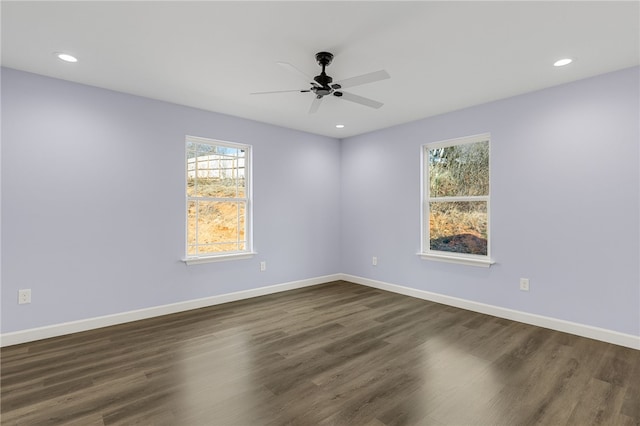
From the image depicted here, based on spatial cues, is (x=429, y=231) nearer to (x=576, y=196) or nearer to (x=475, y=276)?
(x=475, y=276)

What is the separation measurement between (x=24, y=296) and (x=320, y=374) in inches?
114

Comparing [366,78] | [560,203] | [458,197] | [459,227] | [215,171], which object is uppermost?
[366,78]

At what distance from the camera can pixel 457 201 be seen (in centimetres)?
423

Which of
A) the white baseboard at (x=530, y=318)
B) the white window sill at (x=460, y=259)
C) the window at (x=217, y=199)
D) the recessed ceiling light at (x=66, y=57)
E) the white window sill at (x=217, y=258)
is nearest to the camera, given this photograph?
the recessed ceiling light at (x=66, y=57)

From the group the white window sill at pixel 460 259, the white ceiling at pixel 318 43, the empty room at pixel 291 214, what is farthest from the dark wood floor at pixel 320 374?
the white ceiling at pixel 318 43

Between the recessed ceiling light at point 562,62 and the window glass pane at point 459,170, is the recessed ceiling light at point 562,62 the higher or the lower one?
the higher one

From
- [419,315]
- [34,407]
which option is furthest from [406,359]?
[34,407]

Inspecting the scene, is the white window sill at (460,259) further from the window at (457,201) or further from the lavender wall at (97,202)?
the lavender wall at (97,202)

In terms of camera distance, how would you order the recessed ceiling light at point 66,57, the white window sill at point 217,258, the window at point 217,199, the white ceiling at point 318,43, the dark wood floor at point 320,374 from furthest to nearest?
the window at point 217,199 → the white window sill at point 217,258 → the recessed ceiling light at point 66,57 → the white ceiling at point 318,43 → the dark wood floor at point 320,374

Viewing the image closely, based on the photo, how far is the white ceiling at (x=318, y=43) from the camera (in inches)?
81.0

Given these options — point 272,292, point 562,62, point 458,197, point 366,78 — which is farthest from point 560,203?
point 272,292

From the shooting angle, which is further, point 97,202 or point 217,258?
point 217,258

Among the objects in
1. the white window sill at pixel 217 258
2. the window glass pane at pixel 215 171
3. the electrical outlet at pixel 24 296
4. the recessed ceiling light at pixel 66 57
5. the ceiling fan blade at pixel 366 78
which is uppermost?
the recessed ceiling light at pixel 66 57

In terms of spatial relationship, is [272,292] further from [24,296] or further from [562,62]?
[562,62]
